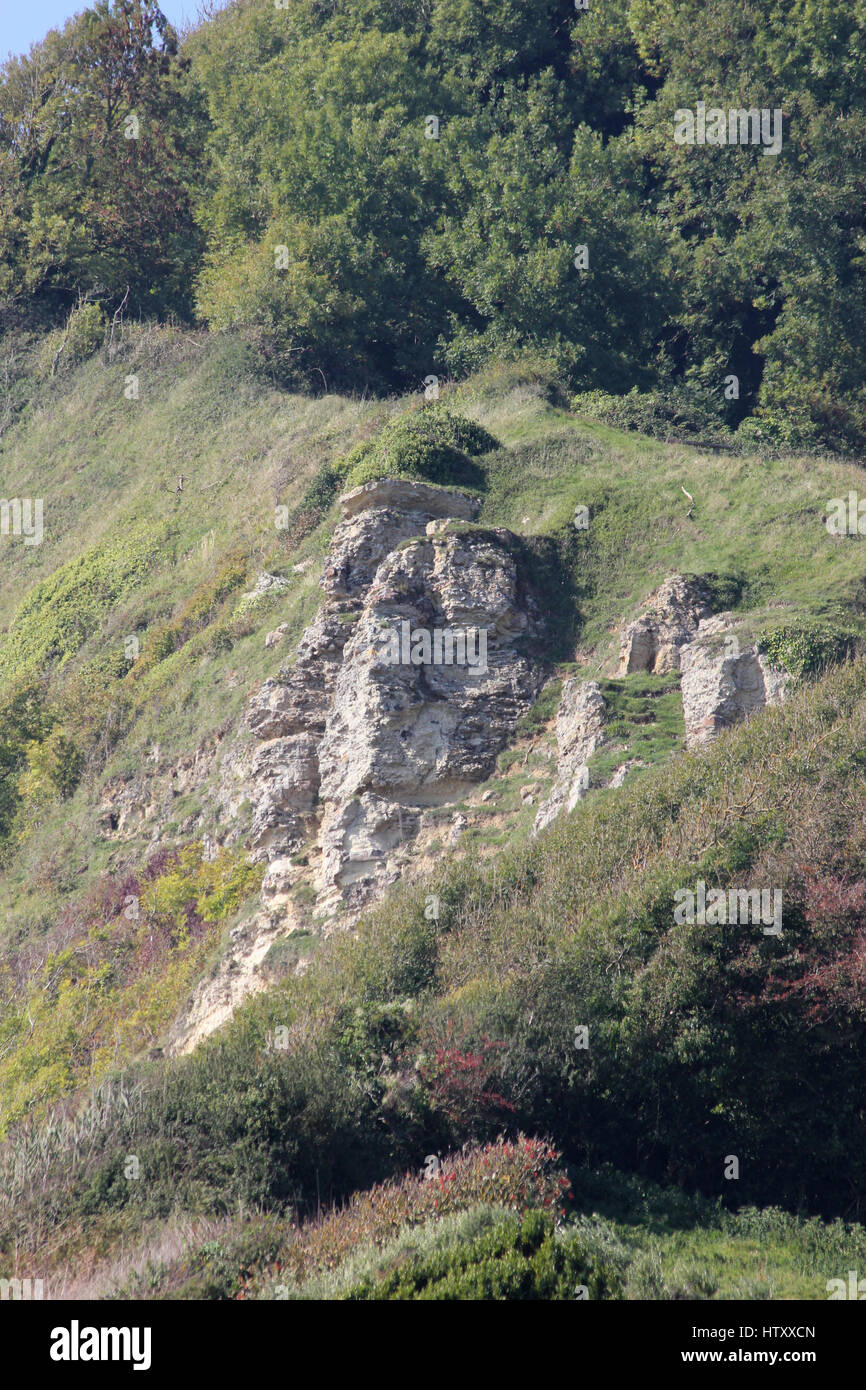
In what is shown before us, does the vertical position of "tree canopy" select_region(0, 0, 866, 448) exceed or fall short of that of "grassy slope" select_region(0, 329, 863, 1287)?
it exceeds it

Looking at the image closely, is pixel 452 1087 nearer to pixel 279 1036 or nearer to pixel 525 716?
pixel 279 1036

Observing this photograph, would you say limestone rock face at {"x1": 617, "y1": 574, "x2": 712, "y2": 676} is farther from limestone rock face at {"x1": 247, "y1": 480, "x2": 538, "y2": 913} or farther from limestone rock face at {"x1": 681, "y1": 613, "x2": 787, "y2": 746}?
limestone rock face at {"x1": 247, "y1": 480, "x2": 538, "y2": 913}

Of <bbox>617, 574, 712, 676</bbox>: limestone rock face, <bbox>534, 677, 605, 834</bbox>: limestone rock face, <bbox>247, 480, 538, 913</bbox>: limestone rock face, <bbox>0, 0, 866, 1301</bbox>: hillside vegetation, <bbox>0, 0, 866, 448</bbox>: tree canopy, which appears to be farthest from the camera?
<bbox>0, 0, 866, 448</bbox>: tree canopy

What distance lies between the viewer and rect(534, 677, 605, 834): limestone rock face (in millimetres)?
19312

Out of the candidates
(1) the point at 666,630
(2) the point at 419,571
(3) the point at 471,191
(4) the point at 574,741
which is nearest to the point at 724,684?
(1) the point at 666,630

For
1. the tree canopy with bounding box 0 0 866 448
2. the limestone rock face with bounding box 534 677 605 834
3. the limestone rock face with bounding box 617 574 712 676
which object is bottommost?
the limestone rock face with bounding box 534 677 605 834

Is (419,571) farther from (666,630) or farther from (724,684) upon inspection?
(724,684)

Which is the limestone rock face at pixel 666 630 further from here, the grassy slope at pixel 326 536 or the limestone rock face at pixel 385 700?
the limestone rock face at pixel 385 700

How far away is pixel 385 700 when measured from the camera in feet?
71.1

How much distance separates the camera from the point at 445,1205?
40.7 ft

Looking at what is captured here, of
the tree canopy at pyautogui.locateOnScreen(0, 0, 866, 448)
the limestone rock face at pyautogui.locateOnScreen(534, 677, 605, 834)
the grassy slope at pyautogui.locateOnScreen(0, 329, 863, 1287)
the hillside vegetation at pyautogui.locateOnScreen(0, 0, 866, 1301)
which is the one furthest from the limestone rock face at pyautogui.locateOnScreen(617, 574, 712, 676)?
the tree canopy at pyautogui.locateOnScreen(0, 0, 866, 448)

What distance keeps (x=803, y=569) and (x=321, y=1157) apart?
587 inches

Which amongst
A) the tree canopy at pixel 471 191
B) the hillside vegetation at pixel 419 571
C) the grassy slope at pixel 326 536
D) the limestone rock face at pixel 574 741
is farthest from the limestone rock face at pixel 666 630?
the tree canopy at pixel 471 191

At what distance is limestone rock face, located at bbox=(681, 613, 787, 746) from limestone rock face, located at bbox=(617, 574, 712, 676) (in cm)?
102
